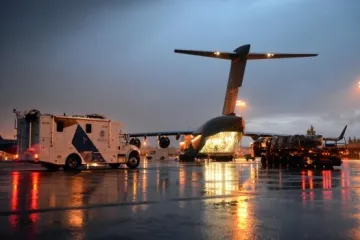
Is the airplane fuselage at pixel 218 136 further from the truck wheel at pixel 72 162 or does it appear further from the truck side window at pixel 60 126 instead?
the truck side window at pixel 60 126

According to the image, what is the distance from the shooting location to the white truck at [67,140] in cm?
2484

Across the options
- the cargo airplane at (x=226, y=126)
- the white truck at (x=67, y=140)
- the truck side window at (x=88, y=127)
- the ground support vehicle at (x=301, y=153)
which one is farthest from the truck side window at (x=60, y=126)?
the cargo airplane at (x=226, y=126)

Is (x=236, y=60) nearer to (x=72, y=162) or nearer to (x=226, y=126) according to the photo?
(x=226, y=126)

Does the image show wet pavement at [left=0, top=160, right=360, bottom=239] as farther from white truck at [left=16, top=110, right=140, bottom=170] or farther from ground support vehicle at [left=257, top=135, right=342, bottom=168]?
ground support vehicle at [left=257, top=135, right=342, bottom=168]

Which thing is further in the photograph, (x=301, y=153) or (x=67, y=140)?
(x=301, y=153)

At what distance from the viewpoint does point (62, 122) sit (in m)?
25.7

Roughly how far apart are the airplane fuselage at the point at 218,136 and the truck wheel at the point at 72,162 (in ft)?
84.6

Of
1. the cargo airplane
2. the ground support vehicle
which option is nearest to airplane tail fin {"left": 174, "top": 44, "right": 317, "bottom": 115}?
the cargo airplane

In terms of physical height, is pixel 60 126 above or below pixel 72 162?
above

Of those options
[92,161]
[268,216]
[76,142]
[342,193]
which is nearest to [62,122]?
[76,142]

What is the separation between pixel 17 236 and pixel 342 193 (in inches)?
363

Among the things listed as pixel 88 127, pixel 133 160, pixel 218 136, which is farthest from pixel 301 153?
pixel 218 136

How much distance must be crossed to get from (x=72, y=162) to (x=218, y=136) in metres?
28.1

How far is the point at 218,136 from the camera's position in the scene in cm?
5166
